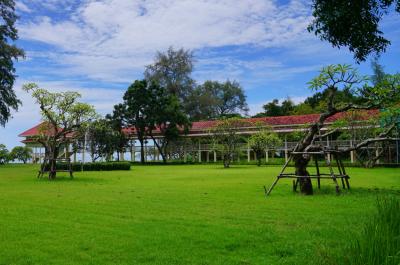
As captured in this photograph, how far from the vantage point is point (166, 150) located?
48719mm

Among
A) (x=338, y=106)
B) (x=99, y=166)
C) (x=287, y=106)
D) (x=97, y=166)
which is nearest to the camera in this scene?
(x=338, y=106)

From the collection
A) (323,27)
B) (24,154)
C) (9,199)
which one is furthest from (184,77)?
(323,27)

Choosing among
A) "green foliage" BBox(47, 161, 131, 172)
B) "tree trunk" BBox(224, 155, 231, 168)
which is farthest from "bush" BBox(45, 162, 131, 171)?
"tree trunk" BBox(224, 155, 231, 168)

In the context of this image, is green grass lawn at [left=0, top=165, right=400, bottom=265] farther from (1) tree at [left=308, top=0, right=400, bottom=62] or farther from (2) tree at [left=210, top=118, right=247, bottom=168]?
(2) tree at [left=210, top=118, right=247, bottom=168]

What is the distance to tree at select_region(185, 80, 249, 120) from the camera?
59781 mm

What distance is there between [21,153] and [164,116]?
15906 mm

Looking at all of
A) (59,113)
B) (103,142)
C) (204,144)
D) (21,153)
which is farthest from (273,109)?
(59,113)

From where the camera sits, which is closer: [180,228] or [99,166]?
[180,228]

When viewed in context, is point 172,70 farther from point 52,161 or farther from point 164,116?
point 52,161

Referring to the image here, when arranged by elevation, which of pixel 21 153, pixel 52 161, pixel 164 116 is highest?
pixel 164 116

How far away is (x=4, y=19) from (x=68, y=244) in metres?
33.2

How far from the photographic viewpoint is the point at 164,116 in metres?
44.7

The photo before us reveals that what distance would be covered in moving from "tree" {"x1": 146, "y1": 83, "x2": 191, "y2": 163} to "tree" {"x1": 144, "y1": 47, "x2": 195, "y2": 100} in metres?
10.6

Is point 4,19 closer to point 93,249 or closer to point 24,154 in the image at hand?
point 24,154
